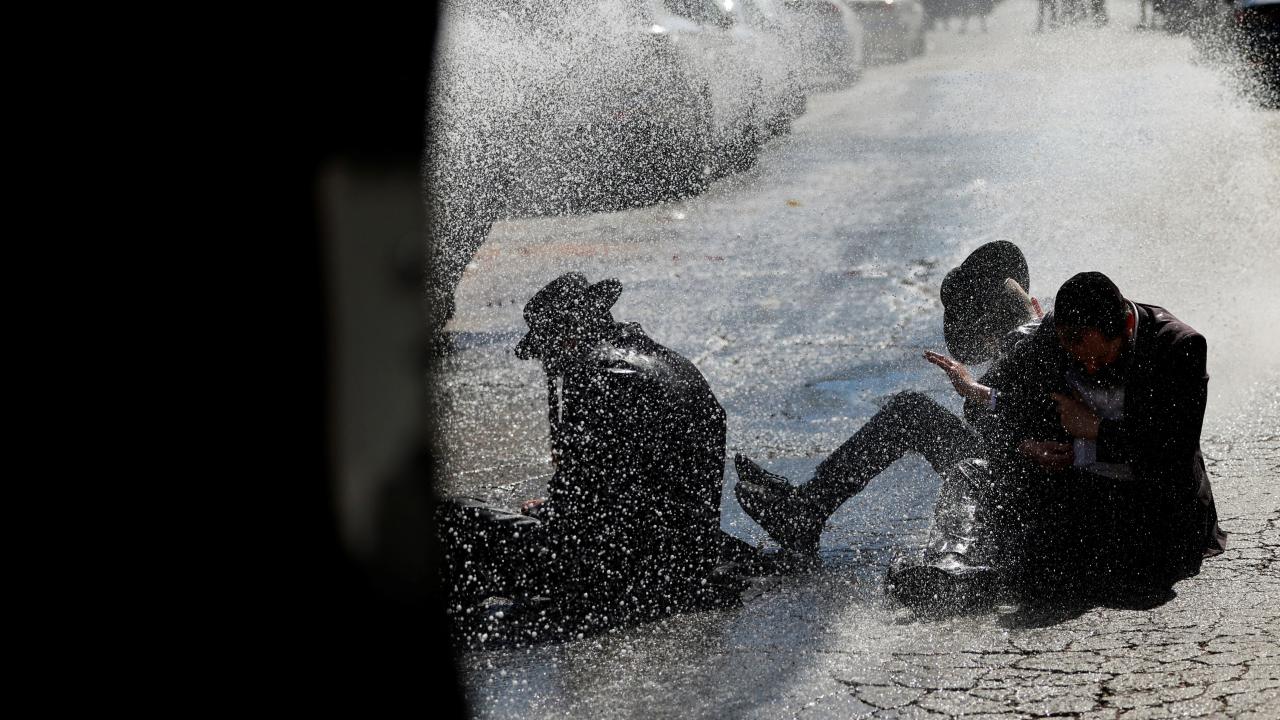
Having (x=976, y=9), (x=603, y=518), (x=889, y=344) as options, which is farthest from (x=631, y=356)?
(x=976, y=9)

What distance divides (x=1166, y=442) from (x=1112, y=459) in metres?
0.18

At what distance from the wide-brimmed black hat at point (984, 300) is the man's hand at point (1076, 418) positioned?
2.76 ft

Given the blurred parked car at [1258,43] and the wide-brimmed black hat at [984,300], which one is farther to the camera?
the blurred parked car at [1258,43]

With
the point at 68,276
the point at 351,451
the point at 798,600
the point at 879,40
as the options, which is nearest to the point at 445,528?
the point at 351,451

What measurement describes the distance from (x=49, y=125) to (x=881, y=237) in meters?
7.87

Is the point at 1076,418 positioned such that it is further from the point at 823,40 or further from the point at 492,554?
the point at 823,40

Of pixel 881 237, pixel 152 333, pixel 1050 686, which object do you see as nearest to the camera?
pixel 152 333

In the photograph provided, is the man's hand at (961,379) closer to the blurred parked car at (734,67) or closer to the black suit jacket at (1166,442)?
the black suit jacket at (1166,442)

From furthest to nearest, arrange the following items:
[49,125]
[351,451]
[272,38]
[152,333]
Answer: [351,451]
[272,38]
[152,333]
[49,125]

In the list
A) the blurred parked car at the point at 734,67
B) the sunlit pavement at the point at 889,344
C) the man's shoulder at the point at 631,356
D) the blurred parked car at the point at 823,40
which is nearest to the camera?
the sunlit pavement at the point at 889,344

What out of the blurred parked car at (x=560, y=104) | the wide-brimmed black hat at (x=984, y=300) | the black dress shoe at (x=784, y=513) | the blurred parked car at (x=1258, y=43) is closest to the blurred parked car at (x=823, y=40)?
the blurred parked car at (x=1258, y=43)

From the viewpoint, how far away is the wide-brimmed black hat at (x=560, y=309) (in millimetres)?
4461

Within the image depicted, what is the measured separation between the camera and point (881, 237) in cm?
1016

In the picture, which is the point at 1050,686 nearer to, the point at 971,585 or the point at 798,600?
the point at 971,585
